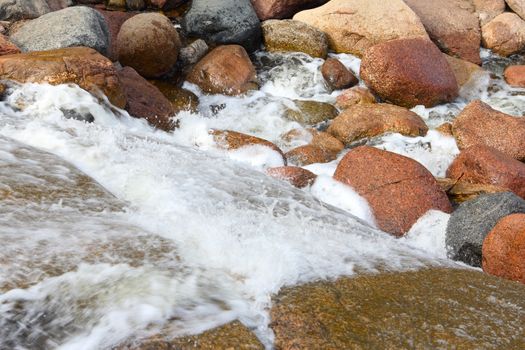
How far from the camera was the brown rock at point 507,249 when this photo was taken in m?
4.19

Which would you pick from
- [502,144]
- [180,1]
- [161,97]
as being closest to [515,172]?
[502,144]

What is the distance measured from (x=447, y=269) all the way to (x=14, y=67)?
17.0 ft

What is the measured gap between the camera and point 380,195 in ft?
18.7

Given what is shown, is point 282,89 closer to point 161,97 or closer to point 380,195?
point 161,97

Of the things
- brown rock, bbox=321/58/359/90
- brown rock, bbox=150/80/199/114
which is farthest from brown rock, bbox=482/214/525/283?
brown rock, bbox=321/58/359/90

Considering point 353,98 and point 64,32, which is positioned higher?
point 64,32

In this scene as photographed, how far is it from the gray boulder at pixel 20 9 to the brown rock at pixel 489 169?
24.1 feet

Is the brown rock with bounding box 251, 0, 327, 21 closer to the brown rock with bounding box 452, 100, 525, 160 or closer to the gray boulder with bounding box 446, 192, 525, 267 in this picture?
the brown rock with bounding box 452, 100, 525, 160

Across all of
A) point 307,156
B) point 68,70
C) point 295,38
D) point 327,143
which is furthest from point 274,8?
point 68,70

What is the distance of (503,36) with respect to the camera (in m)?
11.8

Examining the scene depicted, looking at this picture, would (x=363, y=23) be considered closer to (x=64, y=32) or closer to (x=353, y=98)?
(x=353, y=98)

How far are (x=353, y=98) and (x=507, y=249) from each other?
4886 mm

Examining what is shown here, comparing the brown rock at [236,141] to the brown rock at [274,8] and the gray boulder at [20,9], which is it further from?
the brown rock at [274,8]

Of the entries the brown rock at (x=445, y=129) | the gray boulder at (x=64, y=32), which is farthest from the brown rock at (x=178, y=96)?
the brown rock at (x=445, y=129)
